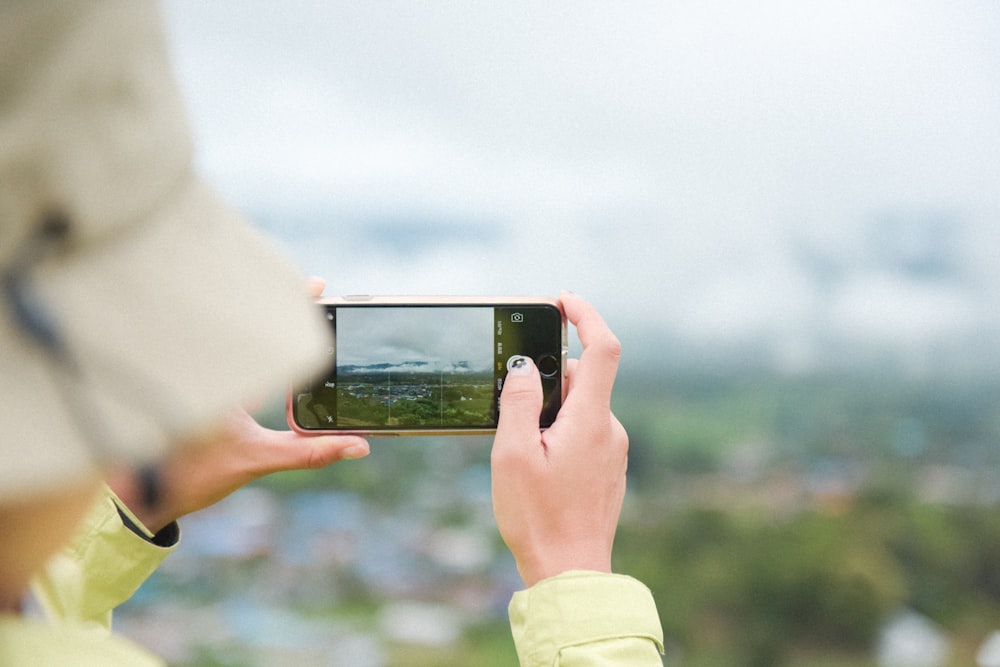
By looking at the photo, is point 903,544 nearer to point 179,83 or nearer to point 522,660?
point 522,660

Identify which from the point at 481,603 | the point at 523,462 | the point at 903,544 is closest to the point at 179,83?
the point at 523,462

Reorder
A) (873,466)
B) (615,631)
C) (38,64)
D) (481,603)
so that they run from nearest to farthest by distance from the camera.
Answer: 1. (38,64)
2. (615,631)
3. (481,603)
4. (873,466)

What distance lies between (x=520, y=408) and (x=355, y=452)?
175 mm

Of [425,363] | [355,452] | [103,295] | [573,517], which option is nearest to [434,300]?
Result: [425,363]

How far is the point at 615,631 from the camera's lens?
483mm

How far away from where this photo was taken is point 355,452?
701mm

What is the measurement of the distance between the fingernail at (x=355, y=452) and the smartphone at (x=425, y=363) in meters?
0.05

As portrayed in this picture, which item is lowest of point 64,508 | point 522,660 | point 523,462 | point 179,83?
point 522,660

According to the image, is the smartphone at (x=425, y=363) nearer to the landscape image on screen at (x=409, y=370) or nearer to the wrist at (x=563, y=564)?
the landscape image on screen at (x=409, y=370)

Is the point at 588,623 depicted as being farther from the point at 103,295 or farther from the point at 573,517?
the point at 103,295

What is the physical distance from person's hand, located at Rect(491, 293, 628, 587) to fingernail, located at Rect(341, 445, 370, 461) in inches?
5.9

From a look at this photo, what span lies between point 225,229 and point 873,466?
194cm

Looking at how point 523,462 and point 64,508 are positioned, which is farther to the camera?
point 523,462

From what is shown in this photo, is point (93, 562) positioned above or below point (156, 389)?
below
